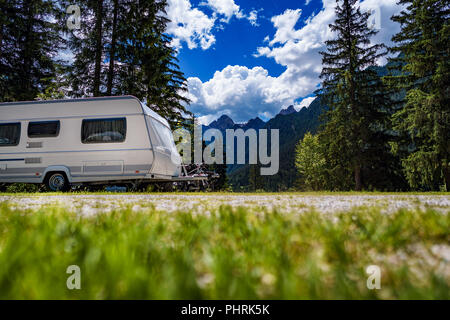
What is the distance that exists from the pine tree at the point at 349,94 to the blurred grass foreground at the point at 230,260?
1911 centimetres

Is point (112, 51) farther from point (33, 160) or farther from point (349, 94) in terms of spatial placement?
point (349, 94)

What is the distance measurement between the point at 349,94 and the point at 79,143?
18735 mm

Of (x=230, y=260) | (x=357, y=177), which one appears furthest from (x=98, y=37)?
(x=357, y=177)

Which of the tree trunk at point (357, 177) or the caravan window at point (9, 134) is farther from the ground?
the caravan window at point (9, 134)

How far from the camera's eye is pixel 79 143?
888 centimetres

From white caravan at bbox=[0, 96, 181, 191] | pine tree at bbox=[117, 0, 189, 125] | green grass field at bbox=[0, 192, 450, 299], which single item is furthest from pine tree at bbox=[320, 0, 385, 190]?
green grass field at bbox=[0, 192, 450, 299]

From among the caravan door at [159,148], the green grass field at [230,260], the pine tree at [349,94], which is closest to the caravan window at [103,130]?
the caravan door at [159,148]

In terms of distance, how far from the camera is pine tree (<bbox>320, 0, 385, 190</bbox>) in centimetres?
1920

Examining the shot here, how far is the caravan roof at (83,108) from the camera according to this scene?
905 cm

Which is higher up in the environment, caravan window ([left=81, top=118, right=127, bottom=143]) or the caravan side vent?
caravan window ([left=81, top=118, right=127, bottom=143])

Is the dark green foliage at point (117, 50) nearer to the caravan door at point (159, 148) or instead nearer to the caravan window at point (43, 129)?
the caravan window at point (43, 129)

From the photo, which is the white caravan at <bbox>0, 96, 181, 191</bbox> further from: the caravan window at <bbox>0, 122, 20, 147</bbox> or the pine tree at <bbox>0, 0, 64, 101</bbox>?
the pine tree at <bbox>0, 0, 64, 101</bbox>
